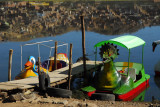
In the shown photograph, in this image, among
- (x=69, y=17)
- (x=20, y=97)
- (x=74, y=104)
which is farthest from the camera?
(x=69, y=17)

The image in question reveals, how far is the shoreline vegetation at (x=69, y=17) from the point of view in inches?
2520

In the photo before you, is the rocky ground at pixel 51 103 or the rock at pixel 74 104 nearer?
the rock at pixel 74 104

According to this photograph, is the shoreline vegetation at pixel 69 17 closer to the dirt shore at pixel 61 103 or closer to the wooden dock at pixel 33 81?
the wooden dock at pixel 33 81

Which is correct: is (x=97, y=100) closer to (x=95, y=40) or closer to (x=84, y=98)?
(x=84, y=98)

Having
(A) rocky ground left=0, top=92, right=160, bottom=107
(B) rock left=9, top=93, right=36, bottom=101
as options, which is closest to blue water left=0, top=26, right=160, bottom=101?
(A) rocky ground left=0, top=92, right=160, bottom=107

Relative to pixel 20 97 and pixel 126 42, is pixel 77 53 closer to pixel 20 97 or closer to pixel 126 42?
pixel 126 42

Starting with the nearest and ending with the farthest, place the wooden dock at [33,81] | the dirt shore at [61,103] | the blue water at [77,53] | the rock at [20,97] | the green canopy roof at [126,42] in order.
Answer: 1. the dirt shore at [61,103]
2. the rock at [20,97]
3. the wooden dock at [33,81]
4. the green canopy roof at [126,42]
5. the blue water at [77,53]

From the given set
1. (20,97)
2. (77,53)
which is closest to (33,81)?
(20,97)

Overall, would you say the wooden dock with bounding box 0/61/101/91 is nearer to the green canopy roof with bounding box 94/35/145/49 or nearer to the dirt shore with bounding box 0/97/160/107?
the dirt shore with bounding box 0/97/160/107

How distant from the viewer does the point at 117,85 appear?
23.2 metres

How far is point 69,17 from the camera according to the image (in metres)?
78.2

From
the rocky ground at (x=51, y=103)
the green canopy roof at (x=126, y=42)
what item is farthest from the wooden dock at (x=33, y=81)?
the green canopy roof at (x=126, y=42)

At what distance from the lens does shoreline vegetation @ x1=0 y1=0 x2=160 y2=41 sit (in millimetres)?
64000

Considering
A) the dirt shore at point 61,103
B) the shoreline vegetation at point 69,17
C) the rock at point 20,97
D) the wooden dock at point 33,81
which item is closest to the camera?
the dirt shore at point 61,103
